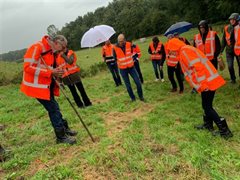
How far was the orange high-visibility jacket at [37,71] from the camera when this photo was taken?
5230mm

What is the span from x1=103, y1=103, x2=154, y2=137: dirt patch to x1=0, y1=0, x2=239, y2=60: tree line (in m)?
29.8

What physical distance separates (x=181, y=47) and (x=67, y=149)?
294 centimetres

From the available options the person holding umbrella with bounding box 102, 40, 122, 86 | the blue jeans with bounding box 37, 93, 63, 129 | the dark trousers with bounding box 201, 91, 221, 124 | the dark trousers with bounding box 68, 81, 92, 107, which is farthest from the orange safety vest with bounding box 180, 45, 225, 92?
the person holding umbrella with bounding box 102, 40, 122, 86

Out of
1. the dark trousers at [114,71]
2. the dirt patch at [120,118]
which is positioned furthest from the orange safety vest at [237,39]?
the dark trousers at [114,71]

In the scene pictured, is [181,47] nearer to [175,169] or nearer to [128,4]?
[175,169]

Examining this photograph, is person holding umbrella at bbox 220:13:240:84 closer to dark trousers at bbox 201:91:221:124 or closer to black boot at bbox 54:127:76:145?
dark trousers at bbox 201:91:221:124

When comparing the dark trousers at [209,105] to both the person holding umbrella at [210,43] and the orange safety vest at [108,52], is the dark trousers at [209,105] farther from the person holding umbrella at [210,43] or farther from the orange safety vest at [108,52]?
the orange safety vest at [108,52]

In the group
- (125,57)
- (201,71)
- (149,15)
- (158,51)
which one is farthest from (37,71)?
(149,15)

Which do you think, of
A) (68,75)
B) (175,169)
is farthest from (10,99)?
(175,169)

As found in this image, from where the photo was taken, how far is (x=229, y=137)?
5.07 meters

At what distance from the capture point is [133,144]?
529cm

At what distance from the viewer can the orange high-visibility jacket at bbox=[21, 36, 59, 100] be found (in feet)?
17.2

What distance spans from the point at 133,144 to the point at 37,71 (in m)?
2.24

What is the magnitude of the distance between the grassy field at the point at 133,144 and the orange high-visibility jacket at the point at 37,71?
1.20m
